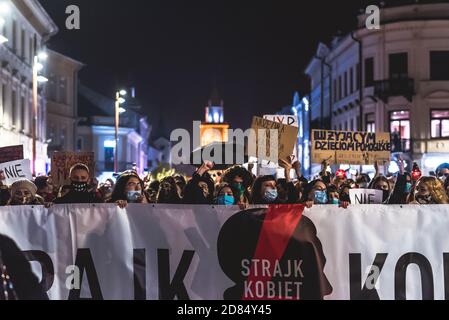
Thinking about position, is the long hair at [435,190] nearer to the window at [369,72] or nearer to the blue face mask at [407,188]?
the blue face mask at [407,188]

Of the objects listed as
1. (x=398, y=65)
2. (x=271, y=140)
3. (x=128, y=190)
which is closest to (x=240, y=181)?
(x=128, y=190)

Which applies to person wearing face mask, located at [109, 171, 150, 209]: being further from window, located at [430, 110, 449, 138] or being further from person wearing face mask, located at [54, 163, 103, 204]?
window, located at [430, 110, 449, 138]

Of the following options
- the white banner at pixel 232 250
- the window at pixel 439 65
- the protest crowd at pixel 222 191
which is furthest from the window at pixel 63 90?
the white banner at pixel 232 250

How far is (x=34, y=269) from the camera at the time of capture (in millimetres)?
7219

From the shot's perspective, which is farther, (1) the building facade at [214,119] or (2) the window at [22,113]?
(1) the building facade at [214,119]

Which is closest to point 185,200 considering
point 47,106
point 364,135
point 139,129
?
point 364,135

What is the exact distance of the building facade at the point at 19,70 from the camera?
1377 inches

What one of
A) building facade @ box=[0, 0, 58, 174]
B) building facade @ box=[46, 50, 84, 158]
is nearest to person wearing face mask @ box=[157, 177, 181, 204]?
building facade @ box=[0, 0, 58, 174]

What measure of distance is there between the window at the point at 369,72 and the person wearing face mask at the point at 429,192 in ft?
122

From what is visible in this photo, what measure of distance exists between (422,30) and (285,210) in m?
36.7

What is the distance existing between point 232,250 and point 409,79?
36563mm

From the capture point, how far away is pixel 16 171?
11078 millimetres

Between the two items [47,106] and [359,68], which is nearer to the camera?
[359,68]
